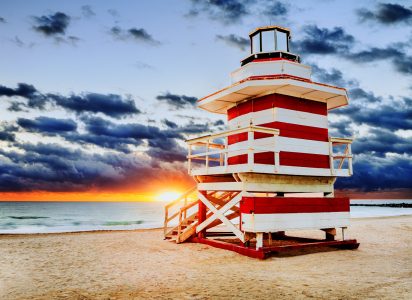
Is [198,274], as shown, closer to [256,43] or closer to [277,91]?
[277,91]

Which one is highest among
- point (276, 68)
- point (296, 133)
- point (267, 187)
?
point (276, 68)

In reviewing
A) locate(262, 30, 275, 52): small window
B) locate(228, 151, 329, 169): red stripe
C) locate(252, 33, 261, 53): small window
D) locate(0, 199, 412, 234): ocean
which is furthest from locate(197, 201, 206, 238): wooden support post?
locate(0, 199, 412, 234): ocean

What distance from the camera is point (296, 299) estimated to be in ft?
16.4

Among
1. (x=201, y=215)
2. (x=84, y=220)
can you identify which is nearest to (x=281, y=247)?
(x=201, y=215)

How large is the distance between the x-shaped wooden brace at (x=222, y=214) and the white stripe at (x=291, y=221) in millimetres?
554

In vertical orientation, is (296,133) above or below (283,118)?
below

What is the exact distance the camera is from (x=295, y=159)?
972 centimetres

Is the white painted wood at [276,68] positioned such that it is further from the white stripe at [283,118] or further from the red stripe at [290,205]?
the red stripe at [290,205]

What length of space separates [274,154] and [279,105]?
1.68 metres

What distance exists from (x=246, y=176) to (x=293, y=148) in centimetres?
196

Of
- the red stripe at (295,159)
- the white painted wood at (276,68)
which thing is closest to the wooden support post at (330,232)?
the red stripe at (295,159)

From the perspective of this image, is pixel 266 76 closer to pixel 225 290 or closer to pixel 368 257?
pixel 368 257

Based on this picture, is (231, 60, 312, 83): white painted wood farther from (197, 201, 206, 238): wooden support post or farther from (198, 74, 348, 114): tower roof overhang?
(197, 201, 206, 238): wooden support post

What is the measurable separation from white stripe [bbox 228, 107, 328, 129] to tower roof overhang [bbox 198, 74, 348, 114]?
0.57 metres
